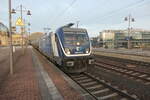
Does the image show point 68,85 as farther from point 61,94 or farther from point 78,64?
point 78,64

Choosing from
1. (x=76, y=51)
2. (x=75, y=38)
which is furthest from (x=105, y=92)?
(x=75, y=38)

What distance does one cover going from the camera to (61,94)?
6160 millimetres

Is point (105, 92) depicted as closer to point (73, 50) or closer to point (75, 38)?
point (73, 50)

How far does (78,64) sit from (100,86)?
2973mm

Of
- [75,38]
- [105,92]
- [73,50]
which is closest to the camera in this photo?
[105,92]

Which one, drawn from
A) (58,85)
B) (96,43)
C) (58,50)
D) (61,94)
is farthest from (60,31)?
(96,43)

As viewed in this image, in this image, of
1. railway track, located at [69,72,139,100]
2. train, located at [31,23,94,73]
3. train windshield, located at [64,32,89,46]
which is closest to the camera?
railway track, located at [69,72,139,100]

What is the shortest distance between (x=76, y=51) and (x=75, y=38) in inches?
39.6

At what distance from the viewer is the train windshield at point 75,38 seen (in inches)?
427

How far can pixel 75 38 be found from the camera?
11.2 meters

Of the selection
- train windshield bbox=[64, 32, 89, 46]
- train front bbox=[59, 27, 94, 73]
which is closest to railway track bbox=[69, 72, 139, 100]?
train front bbox=[59, 27, 94, 73]

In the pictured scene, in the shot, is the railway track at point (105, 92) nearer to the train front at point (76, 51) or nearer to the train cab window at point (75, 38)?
the train front at point (76, 51)

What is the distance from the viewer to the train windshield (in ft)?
35.6

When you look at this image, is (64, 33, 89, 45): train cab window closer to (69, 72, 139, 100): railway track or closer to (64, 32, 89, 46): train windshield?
(64, 32, 89, 46): train windshield
